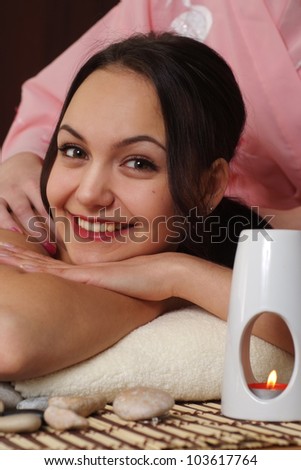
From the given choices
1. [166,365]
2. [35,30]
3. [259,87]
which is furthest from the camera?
[35,30]

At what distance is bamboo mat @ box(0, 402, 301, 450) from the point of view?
0.88 m

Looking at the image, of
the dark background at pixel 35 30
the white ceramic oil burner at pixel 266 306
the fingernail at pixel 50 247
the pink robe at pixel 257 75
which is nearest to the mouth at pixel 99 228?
the fingernail at pixel 50 247

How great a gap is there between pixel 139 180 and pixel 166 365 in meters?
0.29

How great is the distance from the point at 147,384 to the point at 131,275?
178 mm

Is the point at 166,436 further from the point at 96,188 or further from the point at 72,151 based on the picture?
the point at 72,151

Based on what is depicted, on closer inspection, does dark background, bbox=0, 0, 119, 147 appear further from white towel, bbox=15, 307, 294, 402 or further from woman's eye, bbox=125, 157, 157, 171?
white towel, bbox=15, 307, 294, 402

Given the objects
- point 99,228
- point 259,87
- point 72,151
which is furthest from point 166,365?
point 259,87

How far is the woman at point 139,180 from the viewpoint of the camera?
122 cm

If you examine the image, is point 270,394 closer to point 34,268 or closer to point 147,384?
point 147,384

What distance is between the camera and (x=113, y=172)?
4.17 feet

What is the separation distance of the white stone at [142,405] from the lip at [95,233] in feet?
1.17

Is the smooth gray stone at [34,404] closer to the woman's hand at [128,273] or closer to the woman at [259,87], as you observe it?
the woman's hand at [128,273]

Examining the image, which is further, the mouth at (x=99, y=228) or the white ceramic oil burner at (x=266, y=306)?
the mouth at (x=99, y=228)
